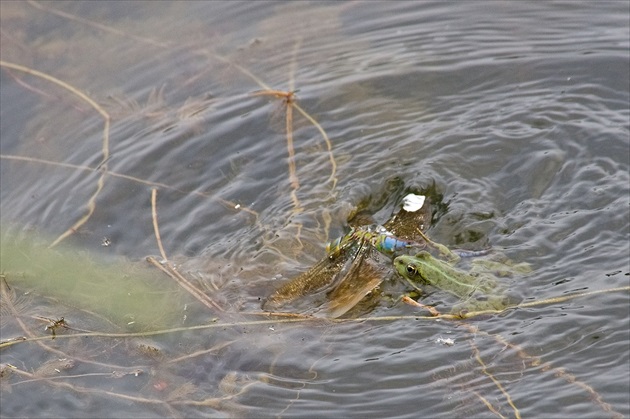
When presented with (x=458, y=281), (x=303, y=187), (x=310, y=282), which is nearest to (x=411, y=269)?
(x=458, y=281)

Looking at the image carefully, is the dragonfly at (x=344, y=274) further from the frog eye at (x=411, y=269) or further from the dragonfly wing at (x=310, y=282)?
the frog eye at (x=411, y=269)

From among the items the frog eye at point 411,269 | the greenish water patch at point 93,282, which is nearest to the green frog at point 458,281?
the frog eye at point 411,269

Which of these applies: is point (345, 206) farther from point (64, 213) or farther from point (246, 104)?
point (64, 213)

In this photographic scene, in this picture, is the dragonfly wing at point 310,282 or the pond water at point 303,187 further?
the dragonfly wing at point 310,282

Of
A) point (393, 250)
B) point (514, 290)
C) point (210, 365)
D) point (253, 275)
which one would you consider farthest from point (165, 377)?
point (514, 290)

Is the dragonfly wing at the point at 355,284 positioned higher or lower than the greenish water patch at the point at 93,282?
lower

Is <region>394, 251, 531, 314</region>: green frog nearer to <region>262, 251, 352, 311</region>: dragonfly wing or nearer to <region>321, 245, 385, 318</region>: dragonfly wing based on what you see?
<region>321, 245, 385, 318</region>: dragonfly wing

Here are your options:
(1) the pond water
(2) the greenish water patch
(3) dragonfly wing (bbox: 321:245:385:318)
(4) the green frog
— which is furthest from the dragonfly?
(2) the greenish water patch
